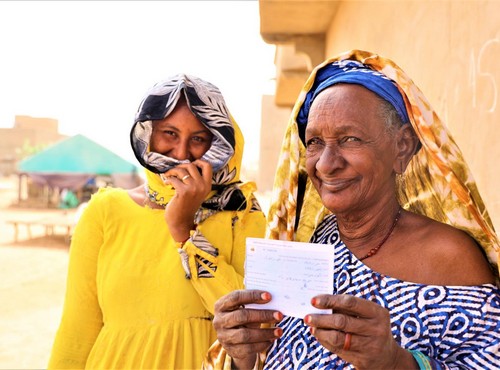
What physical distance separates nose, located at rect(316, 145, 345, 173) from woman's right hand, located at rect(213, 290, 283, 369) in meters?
0.39

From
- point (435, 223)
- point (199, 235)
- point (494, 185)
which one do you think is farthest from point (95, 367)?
point (494, 185)

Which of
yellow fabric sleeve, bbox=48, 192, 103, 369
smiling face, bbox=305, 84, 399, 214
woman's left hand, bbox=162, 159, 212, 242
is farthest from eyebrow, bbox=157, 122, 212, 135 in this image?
smiling face, bbox=305, 84, 399, 214

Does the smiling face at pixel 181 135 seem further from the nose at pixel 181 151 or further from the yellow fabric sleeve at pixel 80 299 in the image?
the yellow fabric sleeve at pixel 80 299

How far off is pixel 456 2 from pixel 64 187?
2104 centimetres

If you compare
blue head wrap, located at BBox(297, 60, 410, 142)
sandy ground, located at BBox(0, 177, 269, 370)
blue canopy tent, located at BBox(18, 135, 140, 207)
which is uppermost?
blue head wrap, located at BBox(297, 60, 410, 142)

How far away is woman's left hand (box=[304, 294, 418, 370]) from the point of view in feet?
4.10

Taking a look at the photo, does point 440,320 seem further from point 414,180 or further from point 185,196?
point 185,196

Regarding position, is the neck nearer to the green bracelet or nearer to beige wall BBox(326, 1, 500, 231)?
the green bracelet

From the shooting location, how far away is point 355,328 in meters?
1.25

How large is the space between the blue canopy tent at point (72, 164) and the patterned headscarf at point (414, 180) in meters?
21.2

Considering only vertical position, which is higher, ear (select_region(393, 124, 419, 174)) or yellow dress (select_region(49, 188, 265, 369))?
ear (select_region(393, 124, 419, 174))

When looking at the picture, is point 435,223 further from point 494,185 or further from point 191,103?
point 191,103

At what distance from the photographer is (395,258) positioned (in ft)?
5.03

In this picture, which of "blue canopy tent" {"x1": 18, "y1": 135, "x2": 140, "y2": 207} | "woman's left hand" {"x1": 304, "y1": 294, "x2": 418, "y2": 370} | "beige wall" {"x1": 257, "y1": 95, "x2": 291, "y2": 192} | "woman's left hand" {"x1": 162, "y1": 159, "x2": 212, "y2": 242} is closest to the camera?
"woman's left hand" {"x1": 304, "y1": 294, "x2": 418, "y2": 370}
